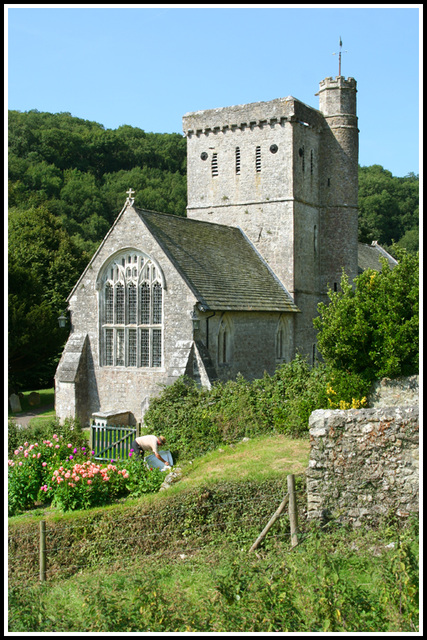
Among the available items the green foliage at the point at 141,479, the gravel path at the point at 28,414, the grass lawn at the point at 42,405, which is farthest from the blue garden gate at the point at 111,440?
the grass lawn at the point at 42,405

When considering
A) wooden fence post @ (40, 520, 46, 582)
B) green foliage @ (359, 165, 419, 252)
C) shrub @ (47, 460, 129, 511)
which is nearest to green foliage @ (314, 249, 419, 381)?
shrub @ (47, 460, 129, 511)

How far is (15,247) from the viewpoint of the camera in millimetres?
37469

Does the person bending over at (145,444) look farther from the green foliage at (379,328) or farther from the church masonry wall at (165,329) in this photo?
the green foliage at (379,328)

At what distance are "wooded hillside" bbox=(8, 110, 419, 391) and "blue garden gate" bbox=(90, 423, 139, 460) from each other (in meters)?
11.6

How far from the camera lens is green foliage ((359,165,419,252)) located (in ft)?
255

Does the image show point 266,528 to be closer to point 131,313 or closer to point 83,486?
point 83,486

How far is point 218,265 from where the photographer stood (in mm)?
23000

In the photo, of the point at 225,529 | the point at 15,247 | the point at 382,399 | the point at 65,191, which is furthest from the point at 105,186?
the point at 225,529

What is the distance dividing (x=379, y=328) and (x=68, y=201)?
174ft

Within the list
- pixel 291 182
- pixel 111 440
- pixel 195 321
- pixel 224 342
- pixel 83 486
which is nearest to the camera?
pixel 83 486

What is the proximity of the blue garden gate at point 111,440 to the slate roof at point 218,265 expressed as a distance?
16.7ft

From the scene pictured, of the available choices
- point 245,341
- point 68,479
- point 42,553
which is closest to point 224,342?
point 245,341

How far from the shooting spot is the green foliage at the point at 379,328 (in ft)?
53.4

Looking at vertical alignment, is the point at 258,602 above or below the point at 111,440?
above
